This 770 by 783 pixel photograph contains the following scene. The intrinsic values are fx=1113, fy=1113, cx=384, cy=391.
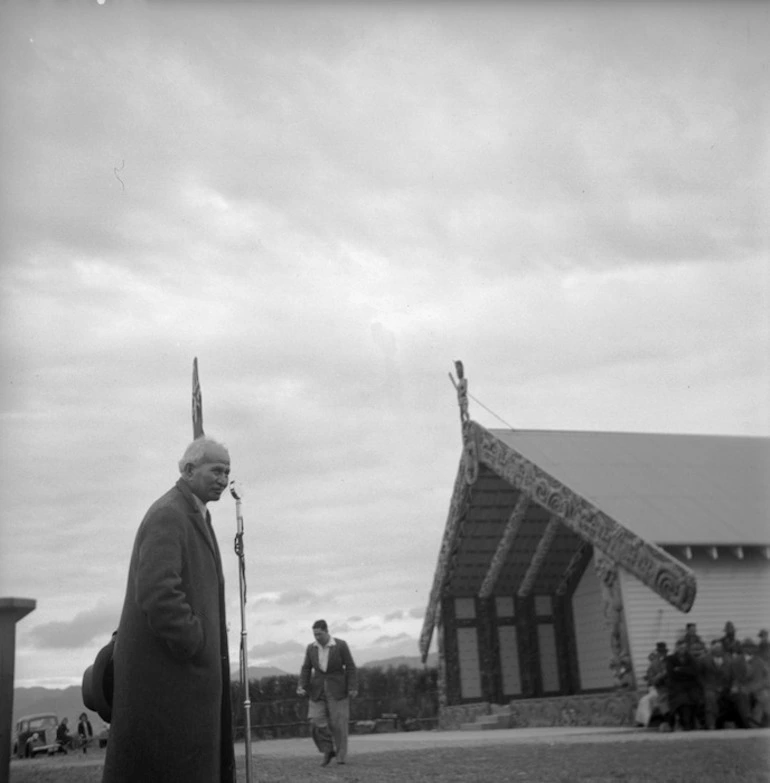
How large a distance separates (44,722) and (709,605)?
19.5 meters

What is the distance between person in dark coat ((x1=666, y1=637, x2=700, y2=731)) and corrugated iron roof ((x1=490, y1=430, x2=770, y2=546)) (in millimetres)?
2444

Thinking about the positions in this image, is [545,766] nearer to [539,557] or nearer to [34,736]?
[539,557]

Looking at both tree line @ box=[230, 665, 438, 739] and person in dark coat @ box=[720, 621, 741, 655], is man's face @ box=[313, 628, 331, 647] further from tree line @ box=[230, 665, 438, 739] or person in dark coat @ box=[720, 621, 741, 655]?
tree line @ box=[230, 665, 438, 739]

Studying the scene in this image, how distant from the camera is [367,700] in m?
24.2

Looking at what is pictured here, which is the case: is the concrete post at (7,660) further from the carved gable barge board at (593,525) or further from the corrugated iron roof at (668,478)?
the corrugated iron roof at (668,478)

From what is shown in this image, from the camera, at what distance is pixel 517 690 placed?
2195 centimetres

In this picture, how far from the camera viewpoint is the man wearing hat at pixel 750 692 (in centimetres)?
1325

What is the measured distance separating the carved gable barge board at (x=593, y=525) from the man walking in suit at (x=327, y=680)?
4.67 m

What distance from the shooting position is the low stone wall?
1579 centimetres

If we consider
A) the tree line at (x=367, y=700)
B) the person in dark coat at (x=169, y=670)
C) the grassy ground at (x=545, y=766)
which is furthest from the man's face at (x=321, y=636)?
the tree line at (x=367, y=700)

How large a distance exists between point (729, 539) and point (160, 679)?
13.6m

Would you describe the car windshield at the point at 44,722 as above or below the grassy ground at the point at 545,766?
above

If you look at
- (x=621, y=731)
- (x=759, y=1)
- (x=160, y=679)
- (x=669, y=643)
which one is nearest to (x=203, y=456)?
(x=160, y=679)

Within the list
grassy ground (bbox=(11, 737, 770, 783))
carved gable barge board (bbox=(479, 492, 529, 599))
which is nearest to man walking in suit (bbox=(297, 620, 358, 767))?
grassy ground (bbox=(11, 737, 770, 783))
